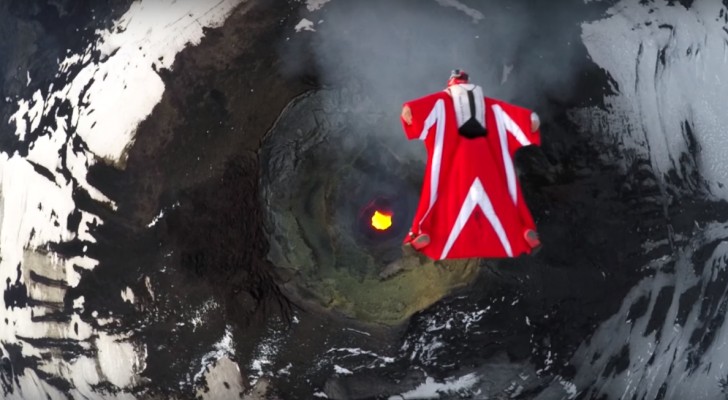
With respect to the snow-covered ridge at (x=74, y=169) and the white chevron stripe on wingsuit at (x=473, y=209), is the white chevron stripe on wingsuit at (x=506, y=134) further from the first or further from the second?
the snow-covered ridge at (x=74, y=169)

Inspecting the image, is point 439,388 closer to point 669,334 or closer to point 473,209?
point 473,209

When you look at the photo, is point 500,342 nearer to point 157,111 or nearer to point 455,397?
point 455,397

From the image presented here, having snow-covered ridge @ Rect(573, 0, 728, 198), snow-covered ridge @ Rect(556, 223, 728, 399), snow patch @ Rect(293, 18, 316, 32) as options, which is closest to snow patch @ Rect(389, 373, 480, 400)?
snow-covered ridge @ Rect(556, 223, 728, 399)

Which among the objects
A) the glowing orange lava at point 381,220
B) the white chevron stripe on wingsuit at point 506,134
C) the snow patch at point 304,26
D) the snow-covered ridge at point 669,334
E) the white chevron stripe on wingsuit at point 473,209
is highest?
the snow patch at point 304,26

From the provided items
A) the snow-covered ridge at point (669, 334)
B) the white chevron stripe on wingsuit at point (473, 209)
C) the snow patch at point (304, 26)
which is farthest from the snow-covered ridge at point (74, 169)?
the snow-covered ridge at point (669, 334)

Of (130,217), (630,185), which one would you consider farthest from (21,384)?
(630,185)

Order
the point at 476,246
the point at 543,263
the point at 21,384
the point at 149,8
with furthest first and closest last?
the point at 21,384 < the point at 149,8 < the point at 543,263 < the point at 476,246
